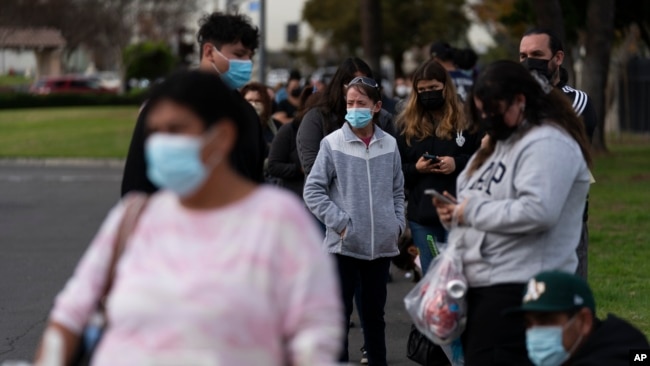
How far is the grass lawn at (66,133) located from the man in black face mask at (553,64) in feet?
79.5

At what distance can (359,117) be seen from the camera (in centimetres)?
787

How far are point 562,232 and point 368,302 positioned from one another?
2891mm

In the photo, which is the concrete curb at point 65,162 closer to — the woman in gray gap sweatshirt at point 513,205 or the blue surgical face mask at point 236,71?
the blue surgical face mask at point 236,71

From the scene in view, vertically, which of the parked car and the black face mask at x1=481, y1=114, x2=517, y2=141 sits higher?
the black face mask at x1=481, y1=114, x2=517, y2=141

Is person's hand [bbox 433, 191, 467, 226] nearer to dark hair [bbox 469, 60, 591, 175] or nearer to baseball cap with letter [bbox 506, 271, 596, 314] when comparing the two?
dark hair [bbox 469, 60, 591, 175]

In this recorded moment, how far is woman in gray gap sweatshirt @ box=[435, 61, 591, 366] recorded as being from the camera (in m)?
5.07

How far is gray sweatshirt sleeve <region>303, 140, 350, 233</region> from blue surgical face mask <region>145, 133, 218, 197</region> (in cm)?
413

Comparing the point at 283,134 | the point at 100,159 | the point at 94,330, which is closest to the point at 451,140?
the point at 283,134

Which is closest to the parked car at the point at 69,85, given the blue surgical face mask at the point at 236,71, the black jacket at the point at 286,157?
the black jacket at the point at 286,157

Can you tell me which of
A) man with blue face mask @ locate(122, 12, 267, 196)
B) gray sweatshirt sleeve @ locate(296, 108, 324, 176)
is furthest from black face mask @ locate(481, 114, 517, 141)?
gray sweatshirt sleeve @ locate(296, 108, 324, 176)

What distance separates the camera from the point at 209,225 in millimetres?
3660

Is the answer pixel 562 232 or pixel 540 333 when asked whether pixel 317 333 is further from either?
pixel 562 232

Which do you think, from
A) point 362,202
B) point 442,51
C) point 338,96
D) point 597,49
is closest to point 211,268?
point 362,202

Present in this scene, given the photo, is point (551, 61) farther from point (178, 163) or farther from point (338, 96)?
point (178, 163)
